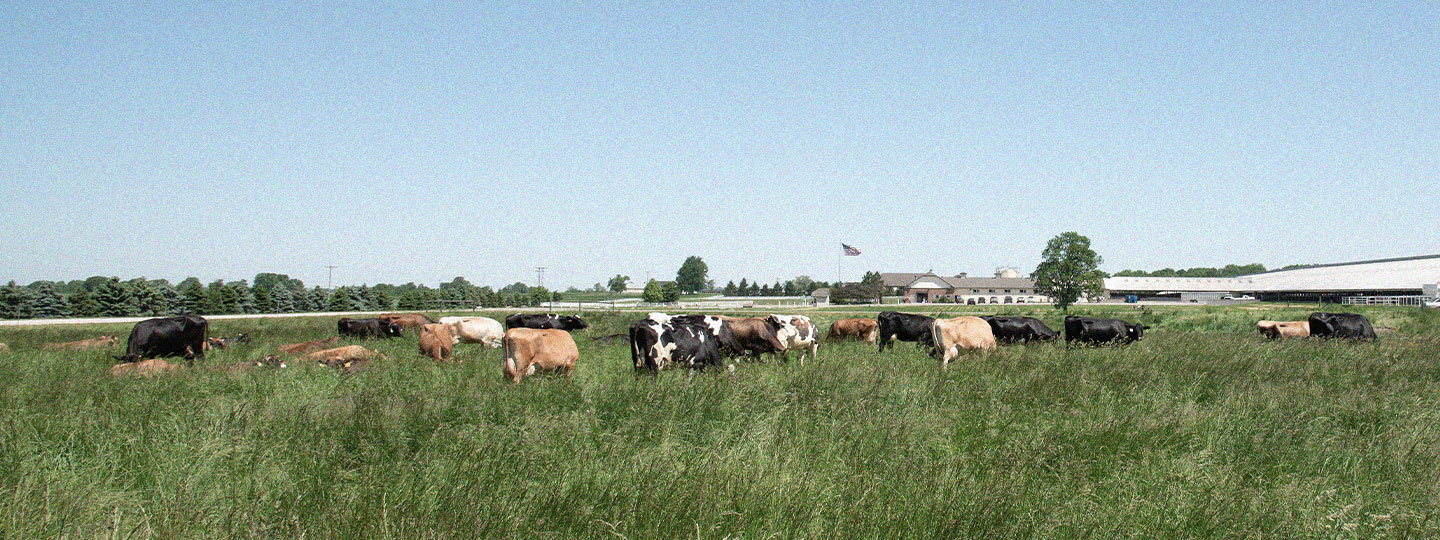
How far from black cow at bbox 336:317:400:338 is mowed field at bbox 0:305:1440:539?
46.9 feet

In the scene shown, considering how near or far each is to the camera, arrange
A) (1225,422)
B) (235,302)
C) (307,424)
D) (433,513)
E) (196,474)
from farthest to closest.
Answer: (235,302)
(1225,422)
(307,424)
(196,474)
(433,513)

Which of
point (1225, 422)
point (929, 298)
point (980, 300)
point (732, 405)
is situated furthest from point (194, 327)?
point (929, 298)

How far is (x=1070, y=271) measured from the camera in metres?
78.8

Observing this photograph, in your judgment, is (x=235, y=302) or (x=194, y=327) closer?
(x=194, y=327)

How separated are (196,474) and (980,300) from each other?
121333 millimetres

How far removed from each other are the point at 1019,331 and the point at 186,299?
68.9 metres

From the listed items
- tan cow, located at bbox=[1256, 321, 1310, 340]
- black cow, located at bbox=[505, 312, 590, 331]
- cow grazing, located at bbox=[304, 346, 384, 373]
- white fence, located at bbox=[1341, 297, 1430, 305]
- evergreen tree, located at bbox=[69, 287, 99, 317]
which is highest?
evergreen tree, located at bbox=[69, 287, 99, 317]

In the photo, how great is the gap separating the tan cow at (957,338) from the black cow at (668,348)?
18.9 ft

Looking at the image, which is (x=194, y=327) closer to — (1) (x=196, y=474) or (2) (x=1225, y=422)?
(1) (x=196, y=474)

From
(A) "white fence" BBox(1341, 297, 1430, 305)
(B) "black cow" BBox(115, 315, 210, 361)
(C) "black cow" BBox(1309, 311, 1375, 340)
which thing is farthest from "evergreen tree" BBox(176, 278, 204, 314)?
(A) "white fence" BBox(1341, 297, 1430, 305)

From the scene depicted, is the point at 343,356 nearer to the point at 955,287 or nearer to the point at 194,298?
the point at 194,298

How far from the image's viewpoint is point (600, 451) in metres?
5.30

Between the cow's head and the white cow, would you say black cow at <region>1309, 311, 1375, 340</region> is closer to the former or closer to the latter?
the white cow

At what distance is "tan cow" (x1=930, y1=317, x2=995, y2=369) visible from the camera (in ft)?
47.9
